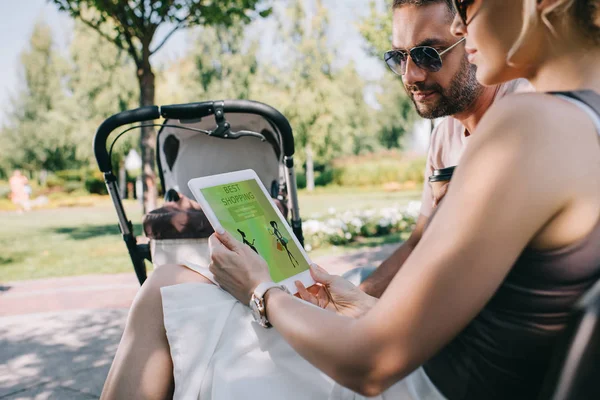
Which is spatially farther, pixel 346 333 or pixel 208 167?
pixel 208 167

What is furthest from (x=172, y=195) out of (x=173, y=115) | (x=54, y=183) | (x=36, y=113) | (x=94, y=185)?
(x=36, y=113)

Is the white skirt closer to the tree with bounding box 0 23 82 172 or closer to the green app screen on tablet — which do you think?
the green app screen on tablet

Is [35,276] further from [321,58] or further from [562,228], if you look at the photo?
[321,58]

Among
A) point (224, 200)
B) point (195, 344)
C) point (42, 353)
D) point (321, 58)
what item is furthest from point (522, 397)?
point (321, 58)

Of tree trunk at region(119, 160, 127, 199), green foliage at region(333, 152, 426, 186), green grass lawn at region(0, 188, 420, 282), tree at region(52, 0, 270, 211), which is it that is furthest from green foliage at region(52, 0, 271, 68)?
green foliage at region(333, 152, 426, 186)

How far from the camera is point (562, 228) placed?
84 centimetres

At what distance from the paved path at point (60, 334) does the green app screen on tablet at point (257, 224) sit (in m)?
1.99

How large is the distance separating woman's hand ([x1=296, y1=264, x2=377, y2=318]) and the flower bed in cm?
670

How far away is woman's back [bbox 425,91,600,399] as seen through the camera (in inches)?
33.9

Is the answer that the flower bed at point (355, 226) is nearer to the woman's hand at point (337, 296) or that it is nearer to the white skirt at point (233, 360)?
the woman's hand at point (337, 296)

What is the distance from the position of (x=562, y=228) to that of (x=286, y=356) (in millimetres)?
669

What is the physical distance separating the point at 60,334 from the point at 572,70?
418 cm

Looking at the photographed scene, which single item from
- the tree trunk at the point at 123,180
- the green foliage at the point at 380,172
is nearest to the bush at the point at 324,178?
the green foliage at the point at 380,172

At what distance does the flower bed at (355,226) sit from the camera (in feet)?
28.9
